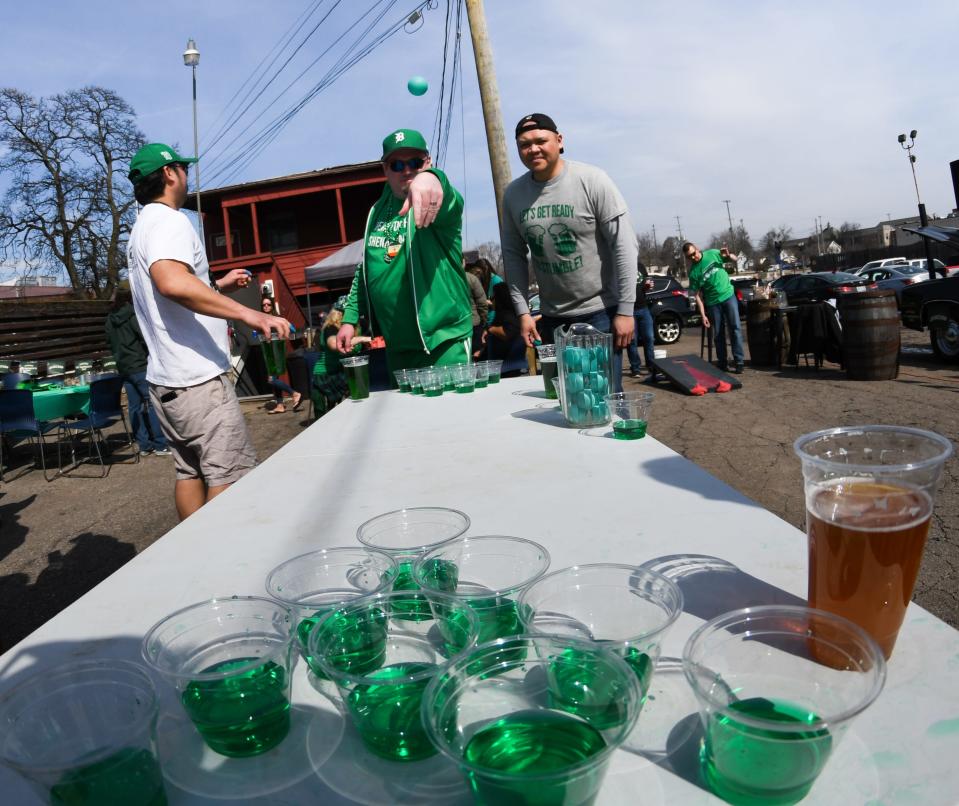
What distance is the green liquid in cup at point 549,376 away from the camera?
8.55 ft

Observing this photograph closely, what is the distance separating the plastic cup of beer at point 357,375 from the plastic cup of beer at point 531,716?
101 inches

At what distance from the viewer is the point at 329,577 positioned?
105cm

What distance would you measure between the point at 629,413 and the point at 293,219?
72.4 ft

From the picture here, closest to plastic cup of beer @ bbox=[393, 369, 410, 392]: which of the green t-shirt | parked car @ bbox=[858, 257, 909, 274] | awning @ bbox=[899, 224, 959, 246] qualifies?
the green t-shirt

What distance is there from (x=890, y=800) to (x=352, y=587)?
711mm

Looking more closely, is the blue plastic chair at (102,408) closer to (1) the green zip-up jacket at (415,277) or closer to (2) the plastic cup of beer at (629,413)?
(1) the green zip-up jacket at (415,277)

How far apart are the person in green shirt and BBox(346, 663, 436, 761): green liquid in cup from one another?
978 centimetres

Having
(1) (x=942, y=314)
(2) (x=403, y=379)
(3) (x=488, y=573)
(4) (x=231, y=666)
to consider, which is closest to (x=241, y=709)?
(4) (x=231, y=666)

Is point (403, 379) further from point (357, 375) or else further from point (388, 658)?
point (388, 658)

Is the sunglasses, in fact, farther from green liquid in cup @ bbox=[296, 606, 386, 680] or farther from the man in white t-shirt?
green liquid in cup @ bbox=[296, 606, 386, 680]

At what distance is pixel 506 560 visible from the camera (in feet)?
3.36

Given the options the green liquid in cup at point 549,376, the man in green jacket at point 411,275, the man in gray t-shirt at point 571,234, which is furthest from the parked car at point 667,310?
the green liquid in cup at point 549,376

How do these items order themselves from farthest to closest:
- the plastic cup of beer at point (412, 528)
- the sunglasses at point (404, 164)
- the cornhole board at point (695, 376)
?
the cornhole board at point (695, 376), the sunglasses at point (404, 164), the plastic cup of beer at point (412, 528)

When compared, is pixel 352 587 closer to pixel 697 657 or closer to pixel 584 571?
pixel 584 571
